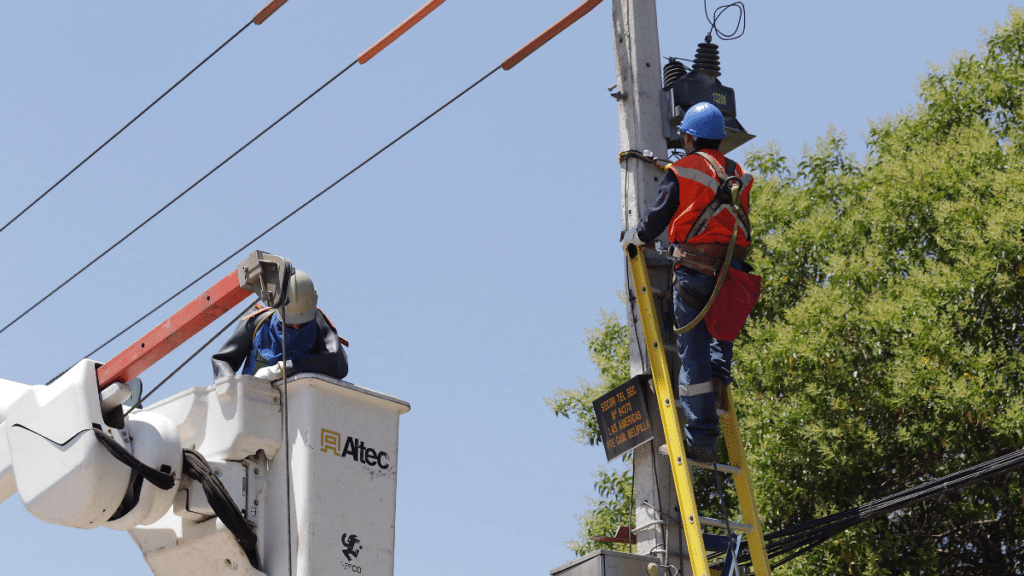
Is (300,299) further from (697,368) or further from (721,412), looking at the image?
(721,412)

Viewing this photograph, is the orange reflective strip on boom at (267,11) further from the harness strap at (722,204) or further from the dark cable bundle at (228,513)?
the dark cable bundle at (228,513)

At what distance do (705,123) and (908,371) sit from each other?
6.47 m

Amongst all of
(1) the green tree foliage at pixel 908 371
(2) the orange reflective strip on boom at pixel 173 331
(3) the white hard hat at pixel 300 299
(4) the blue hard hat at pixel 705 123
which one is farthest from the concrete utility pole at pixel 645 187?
(1) the green tree foliage at pixel 908 371

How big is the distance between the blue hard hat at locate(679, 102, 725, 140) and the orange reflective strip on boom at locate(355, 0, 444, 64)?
2631 millimetres

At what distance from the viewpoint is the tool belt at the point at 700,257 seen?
6.46m

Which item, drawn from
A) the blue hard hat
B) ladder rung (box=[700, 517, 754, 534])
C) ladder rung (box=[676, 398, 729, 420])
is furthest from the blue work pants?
the blue hard hat

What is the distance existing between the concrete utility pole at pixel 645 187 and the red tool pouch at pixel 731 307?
34cm

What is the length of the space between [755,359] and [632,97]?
706 centimetres

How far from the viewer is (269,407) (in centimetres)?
534

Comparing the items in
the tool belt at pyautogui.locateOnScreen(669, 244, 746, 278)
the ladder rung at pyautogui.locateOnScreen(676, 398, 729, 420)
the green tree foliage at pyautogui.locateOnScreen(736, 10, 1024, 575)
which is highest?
the green tree foliage at pyautogui.locateOnScreen(736, 10, 1024, 575)

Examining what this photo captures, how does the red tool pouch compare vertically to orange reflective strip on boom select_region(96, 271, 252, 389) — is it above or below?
above

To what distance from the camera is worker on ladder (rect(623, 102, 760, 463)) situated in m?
6.35

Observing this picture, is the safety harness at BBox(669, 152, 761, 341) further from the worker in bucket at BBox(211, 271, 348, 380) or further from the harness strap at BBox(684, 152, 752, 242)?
the worker in bucket at BBox(211, 271, 348, 380)

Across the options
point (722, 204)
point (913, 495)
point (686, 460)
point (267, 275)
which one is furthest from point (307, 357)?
point (913, 495)
